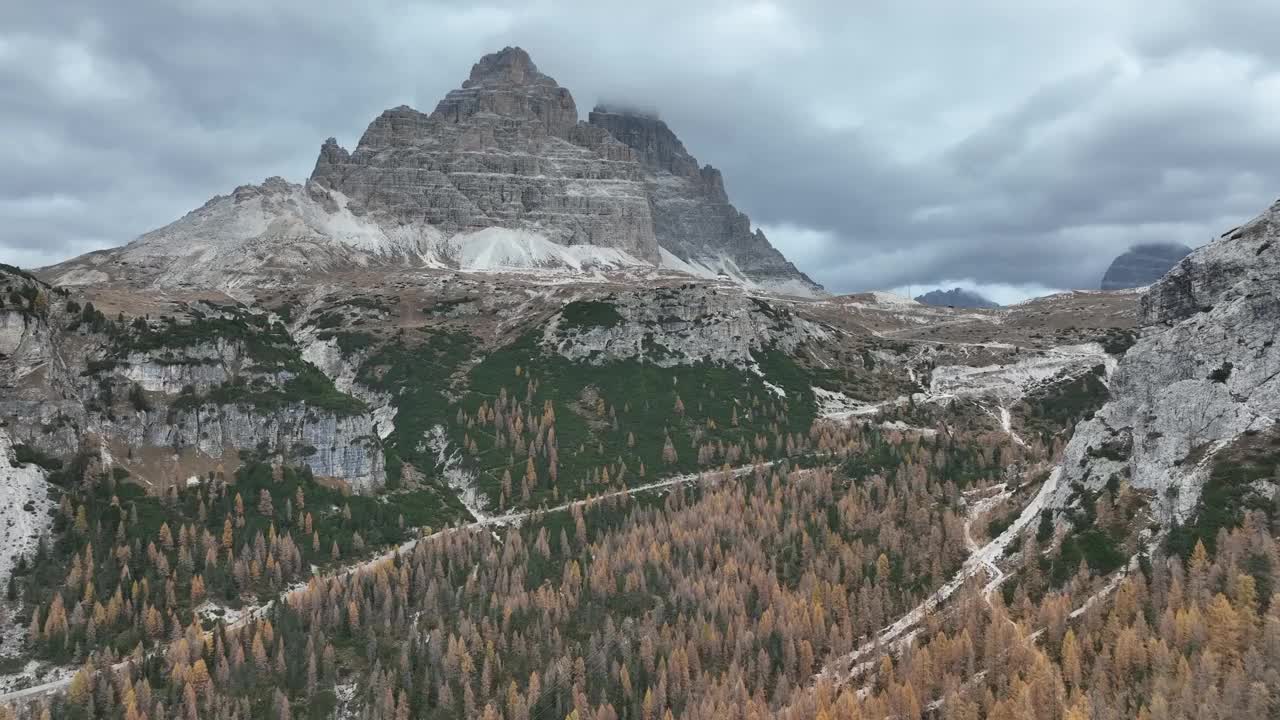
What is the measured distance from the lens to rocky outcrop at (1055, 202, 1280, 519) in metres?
156

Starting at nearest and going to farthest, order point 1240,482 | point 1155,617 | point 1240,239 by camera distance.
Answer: point 1155,617, point 1240,482, point 1240,239

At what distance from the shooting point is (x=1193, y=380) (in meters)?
165

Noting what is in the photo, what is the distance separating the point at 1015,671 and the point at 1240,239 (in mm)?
113109

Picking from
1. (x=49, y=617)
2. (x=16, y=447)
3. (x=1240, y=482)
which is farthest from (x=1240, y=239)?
(x=16, y=447)

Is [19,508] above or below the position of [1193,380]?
below

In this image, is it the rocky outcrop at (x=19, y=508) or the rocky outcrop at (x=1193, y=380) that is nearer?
the rocky outcrop at (x=1193, y=380)

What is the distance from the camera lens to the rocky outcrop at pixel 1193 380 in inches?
6122

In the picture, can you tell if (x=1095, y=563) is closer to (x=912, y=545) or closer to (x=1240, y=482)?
(x=1240, y=482)

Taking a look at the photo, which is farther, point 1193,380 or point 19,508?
point 19,508

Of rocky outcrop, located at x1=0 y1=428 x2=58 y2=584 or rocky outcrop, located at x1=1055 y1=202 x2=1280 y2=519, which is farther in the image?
rocky outcrop, located at x1=0 y1=428 x2=58 y2=584

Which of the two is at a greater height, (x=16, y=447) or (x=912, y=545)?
(x=16, y=447)

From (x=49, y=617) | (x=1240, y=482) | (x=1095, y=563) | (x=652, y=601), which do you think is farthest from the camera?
(x=652, y=601)

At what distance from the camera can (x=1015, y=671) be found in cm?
13600

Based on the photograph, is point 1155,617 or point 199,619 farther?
point 199,619
